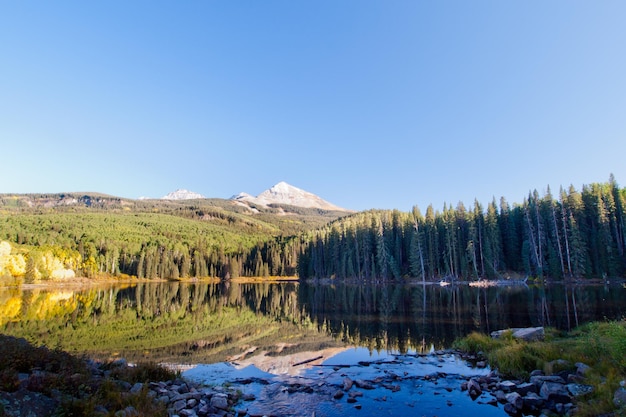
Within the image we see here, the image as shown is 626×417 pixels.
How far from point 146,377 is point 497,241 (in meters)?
92.5

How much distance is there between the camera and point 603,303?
39219 mm

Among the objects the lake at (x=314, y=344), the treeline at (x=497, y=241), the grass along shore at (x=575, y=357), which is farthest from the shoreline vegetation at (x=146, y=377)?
the treeline at (x=497, y=241)

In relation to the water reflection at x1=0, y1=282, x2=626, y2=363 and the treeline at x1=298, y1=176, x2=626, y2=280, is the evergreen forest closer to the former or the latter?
the treeline at x1=298, y1=176, x2=626, y2=280

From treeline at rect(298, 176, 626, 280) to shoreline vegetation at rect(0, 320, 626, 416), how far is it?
2857 inches

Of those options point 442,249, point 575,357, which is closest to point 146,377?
point 575,357

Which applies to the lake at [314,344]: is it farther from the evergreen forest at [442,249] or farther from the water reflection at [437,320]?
the evergreen forest at [442,249]

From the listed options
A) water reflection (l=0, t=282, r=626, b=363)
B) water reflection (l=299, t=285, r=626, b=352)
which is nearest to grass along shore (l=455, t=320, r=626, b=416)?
water reflection (l=299, t=285, r=626, b=352)

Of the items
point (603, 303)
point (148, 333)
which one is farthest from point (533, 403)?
point (603, 303)

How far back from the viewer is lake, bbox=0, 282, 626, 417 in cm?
1397

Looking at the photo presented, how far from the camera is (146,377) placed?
49.2 feet

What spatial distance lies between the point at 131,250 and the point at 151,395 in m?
197

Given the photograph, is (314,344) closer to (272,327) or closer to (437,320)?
(272,327)

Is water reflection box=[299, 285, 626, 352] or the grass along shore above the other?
the grass along shore

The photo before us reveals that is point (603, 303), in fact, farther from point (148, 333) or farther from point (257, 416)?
point (148, 333)
